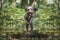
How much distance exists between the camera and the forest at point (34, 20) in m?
5.40

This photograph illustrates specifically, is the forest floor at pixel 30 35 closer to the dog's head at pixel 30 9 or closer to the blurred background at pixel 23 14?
the blurred background at pixel 23 14

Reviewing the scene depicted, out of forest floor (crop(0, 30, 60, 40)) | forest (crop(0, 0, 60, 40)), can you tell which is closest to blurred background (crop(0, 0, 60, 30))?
forest (crop(0, 0, 60, 40))

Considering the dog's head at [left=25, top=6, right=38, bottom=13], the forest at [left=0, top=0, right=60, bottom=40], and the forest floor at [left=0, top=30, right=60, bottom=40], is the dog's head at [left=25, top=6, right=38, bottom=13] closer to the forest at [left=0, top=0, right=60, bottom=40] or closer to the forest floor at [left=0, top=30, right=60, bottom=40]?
the forest at [left=0, top=0, right=60, bottom=40]

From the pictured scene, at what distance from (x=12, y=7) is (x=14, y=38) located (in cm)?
87

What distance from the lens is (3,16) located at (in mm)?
5559

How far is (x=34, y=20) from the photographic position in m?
5.54

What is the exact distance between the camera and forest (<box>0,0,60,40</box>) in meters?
5.40

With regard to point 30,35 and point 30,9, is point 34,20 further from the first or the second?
point 30,35

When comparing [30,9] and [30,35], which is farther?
[30,9]

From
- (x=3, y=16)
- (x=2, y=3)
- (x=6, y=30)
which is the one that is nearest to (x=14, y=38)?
(x=6, y=30)

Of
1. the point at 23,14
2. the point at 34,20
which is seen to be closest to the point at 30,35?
the point at 34,20

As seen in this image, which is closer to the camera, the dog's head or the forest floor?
the forest floor

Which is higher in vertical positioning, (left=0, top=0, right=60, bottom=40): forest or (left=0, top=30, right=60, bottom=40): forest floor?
(left=0, top=0, right=60, bottom=40): forest

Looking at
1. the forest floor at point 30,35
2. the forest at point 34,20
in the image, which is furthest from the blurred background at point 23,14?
the forest floor at point 30,35
